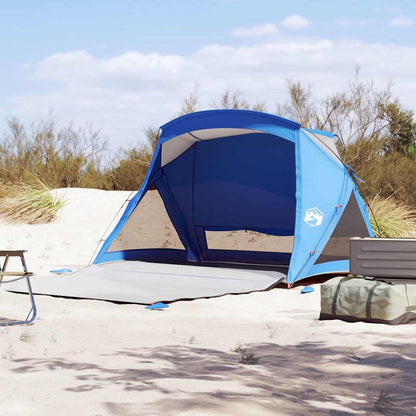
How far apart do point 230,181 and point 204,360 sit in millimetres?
5508

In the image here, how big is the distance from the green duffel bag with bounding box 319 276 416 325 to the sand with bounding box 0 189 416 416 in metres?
0.11

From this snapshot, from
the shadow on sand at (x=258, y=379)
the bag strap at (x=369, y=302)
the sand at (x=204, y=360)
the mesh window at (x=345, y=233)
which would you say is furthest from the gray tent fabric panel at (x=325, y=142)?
the shadow on sand at (x=258, y=379)

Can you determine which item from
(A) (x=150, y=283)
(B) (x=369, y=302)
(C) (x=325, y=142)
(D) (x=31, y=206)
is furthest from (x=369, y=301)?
(D) (x=31, y=206)

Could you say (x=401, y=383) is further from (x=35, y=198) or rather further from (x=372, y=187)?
(x=372, y=187)

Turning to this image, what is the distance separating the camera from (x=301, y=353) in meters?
4.30

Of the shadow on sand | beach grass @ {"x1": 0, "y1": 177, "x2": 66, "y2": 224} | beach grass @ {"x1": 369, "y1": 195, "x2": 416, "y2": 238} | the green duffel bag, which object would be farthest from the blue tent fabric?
beach grass @ {"x1": 0, "y1": 177, "x2": 66, "y2": 224}

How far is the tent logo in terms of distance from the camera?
736 centimetres

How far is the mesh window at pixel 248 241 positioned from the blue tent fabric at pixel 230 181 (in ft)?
0.17

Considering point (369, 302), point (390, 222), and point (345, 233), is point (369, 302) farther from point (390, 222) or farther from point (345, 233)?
point (390, 222)

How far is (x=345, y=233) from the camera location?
7.72 metres

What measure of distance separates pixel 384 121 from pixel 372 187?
198cm

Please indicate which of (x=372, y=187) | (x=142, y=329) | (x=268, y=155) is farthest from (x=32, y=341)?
(x=372, y=187)

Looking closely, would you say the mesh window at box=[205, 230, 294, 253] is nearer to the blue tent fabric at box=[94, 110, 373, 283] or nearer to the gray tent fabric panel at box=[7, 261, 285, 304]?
the blue tent fabric at box=[94, 110, 373, 283]

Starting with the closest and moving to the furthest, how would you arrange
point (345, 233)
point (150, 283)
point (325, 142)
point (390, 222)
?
point (150, 283), point (345, 233), point (325, 142), point (390, 222)
